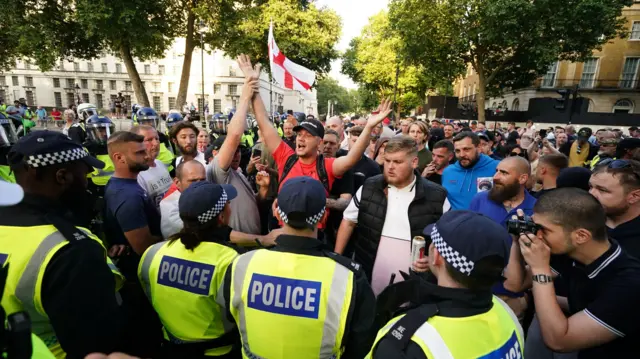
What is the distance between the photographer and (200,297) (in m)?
2.10

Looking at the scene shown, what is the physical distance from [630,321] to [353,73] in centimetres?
4196

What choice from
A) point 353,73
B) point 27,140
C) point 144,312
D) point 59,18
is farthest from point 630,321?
point 353,73

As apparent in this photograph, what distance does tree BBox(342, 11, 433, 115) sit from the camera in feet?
125

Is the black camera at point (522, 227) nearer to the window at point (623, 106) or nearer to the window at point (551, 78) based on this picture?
the window at point (551, 78)

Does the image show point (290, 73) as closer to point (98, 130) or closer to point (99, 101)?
point (98, 130)

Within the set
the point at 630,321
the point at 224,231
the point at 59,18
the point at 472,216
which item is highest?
the point at 59,18

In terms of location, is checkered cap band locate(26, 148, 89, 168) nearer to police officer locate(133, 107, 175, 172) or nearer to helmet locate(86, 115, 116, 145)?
police officer locate(133, 107, 175, 172)

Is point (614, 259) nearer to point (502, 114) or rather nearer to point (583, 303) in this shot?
point (583, 303)

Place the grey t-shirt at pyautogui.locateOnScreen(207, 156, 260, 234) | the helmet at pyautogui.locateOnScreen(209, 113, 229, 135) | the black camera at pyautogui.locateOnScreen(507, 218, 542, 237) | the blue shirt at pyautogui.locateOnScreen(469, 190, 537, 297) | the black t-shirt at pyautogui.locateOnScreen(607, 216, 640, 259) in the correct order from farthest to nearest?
the helmet at pyautogui.locateOnScreen(209, 113, 229, 135) → the grey t-shirt at pyautogui.locateOnScreen(207, 156, 260, 234) → the blue shirt at pyautogui.locateOnScreen(469, 190, 537, 297) → the black t-shirt at pyautogui.locateOnScreen(607, 216, 640, 259) → the black camera at pyautogui.locateOnScreen(507, 218, 542, 237)

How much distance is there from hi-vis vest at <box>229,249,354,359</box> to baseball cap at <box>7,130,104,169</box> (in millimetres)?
1228

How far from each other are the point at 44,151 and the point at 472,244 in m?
2.26

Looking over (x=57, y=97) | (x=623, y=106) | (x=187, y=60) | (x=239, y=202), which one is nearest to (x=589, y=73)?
(x=623, y=106)

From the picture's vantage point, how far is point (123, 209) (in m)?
2.67

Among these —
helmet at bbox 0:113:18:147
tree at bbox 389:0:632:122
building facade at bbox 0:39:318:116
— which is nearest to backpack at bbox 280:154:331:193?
helmet at bbox 0:113:18:147
